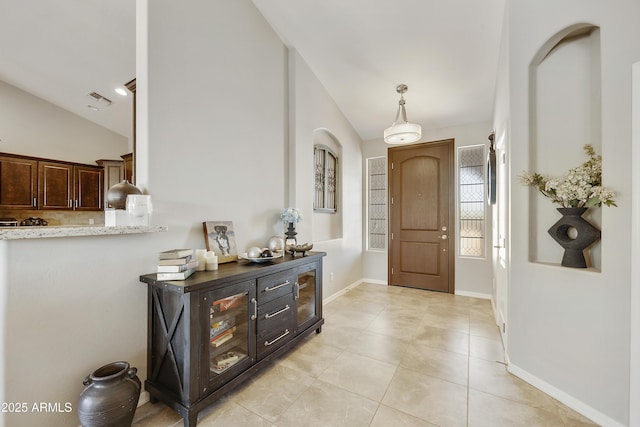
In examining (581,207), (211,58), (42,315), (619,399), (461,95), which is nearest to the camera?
(42,315)

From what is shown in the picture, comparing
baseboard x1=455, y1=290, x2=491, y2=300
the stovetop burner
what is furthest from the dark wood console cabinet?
the stovetop burner

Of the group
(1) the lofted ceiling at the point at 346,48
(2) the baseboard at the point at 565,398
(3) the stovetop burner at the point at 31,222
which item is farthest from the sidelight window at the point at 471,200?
(3) the stovetop burner at the point at 31,222

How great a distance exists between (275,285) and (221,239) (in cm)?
64

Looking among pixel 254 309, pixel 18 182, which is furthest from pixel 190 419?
pixel 18 182

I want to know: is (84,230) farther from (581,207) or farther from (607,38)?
(607,38)

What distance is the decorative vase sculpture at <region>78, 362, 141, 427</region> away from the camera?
52.9 inches

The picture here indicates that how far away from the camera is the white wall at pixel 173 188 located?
1.38m

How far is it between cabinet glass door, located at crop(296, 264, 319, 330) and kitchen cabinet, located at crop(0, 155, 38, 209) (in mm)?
4913

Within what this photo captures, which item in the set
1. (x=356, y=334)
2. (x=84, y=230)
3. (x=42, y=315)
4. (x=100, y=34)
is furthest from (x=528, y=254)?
(x=100, y=34)

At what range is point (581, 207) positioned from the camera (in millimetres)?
1761

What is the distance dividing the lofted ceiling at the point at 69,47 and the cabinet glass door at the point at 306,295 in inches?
124

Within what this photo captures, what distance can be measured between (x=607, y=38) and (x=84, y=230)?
3353 millimetres

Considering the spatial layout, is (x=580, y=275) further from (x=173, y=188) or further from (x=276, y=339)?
(x=173, y=188)

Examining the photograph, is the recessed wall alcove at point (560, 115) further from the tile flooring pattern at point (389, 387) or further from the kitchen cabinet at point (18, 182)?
the kitchen cabinet at point (18, 182)
